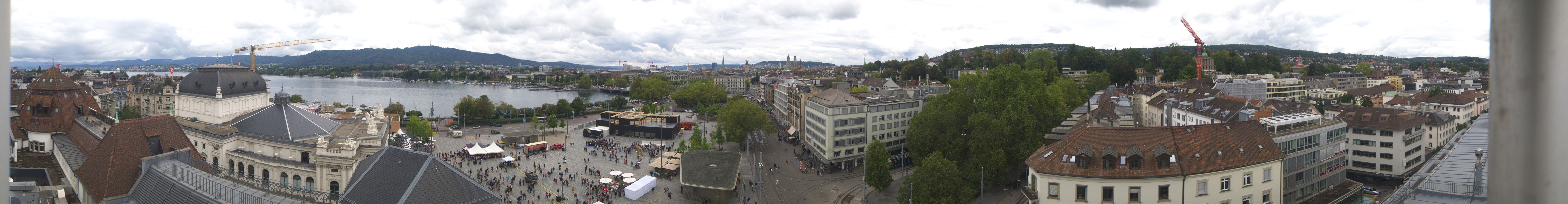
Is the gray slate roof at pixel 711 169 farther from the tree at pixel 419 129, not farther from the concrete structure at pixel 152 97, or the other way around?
the concrete structure at pixel 152 97

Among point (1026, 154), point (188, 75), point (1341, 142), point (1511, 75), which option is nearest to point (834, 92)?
point (1026, 154)

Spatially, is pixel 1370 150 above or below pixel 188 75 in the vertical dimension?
below

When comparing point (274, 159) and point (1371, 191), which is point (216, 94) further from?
point (1371, 191)

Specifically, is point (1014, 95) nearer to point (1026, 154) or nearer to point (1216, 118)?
point (1026, 154)

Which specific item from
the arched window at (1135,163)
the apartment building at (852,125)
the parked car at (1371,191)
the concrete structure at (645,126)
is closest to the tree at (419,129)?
the concrete structure at (645,126)

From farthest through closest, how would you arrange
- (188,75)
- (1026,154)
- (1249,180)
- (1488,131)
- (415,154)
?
(188,75) < (1026,154) < (1249,180) < (415,154) < (1488,131)

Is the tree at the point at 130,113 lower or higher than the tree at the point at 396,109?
higher

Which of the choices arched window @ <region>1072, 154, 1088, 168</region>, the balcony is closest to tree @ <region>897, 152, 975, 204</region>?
arched window @ <region>1072, 154, 1088, 168</region>
